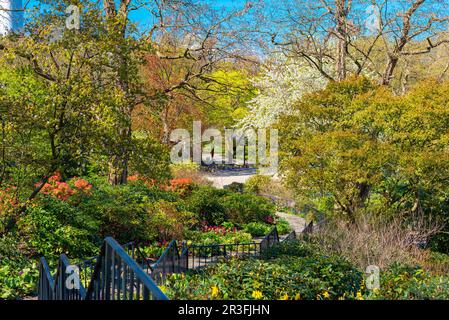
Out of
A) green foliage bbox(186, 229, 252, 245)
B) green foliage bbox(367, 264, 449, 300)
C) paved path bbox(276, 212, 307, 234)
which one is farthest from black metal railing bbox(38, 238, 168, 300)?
paved path bbox(276, 212, 307, 234)

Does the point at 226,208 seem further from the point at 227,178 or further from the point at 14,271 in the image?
→ the point at 227,178

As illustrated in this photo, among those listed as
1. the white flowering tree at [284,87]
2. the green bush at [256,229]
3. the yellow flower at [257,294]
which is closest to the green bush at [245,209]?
the green bush at [256,229]

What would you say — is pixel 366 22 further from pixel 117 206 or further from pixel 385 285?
pixel 385 285

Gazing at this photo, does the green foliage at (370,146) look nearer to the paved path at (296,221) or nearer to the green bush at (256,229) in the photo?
the green bush at (256,229)

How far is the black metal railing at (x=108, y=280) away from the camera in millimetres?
2635

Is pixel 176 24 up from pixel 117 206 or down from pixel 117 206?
up

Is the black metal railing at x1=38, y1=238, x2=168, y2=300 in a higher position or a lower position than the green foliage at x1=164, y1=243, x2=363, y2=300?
higher

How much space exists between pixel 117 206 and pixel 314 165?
580 centimetres

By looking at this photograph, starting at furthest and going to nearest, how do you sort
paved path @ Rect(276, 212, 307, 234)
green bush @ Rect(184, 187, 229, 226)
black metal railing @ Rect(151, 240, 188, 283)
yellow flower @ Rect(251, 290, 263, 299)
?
paved path @ Rect(276, 212, 307, 234) → green bush @ Rect(184, 187, 229, 226) → black metal railing @ Rect(151, 240, 188, 283) → yellow flower @ Rect(251, 290, 263, 299)

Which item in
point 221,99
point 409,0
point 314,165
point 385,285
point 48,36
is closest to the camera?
point 385,285

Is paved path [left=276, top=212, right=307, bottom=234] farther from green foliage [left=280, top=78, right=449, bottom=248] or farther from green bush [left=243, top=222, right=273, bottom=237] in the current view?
Result: green foliage [left=280, top=78, right=449, bottom=248]

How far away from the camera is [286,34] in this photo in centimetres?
2150

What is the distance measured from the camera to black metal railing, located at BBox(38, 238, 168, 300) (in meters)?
2.63
